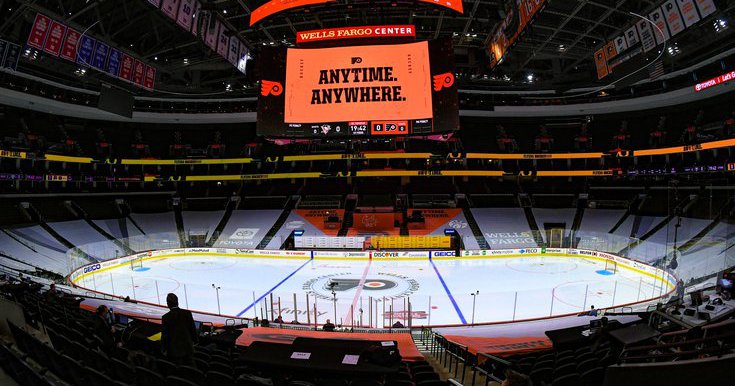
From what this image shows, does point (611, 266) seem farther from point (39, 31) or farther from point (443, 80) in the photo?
point (39, 31)

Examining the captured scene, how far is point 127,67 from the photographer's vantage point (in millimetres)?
13586

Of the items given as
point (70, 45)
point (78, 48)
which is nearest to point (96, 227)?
point (78, 48)

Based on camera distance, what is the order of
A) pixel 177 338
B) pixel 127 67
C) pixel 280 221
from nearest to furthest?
1. pixel 177 338
2. pixel 127 67
3. pixel 280 221

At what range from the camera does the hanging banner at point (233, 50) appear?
14.1 metres

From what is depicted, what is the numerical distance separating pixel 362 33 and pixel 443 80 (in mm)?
3332

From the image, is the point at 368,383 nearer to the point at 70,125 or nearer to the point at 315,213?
the point at 315,213

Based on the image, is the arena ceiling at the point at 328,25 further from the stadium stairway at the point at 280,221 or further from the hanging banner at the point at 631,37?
the stadium stairway at the point at 280,221

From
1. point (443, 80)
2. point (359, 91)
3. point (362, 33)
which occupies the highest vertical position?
point (362, 33)

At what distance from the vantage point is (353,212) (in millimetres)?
29656

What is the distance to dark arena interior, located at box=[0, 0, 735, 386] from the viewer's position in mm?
5035

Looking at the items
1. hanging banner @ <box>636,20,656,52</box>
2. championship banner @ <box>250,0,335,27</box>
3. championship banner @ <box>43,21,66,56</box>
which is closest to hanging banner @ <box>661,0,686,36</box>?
hanging banner @ <box>636,20,656,52</box>

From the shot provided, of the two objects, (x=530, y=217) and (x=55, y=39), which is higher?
(x=55, y=39)

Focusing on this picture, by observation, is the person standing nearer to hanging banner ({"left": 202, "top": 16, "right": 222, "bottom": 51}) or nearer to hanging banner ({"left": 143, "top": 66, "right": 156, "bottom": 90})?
hanging banner ({"left": 202, "top": 16, "right": 222, "bottom": 51})

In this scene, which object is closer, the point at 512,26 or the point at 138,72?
the point at 512,26
